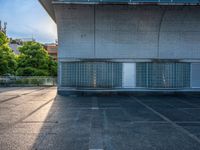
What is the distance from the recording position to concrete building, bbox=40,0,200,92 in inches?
643

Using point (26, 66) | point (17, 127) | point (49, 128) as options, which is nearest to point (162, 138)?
point (49, 128)

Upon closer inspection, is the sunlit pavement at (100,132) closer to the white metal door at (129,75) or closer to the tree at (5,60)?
the white metal door at (129,75)

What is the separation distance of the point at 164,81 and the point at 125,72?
9.21 feet

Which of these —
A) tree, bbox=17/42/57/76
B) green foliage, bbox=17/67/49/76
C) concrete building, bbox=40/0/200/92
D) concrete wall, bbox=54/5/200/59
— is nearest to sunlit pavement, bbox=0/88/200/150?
concrete building, bbox=40/0/200/92

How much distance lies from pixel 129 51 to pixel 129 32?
4.21ft

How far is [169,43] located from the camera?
17.0 metres

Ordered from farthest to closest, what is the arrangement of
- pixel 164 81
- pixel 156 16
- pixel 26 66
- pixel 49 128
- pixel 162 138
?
pixel 26 66, pixel 164 81, pixel 156 16, pixel 49 128, pixel 162 138

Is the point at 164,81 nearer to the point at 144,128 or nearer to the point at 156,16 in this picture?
the point at 156,16

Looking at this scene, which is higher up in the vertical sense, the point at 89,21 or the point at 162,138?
the point at 89,21

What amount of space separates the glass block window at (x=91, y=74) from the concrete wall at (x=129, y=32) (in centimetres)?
62

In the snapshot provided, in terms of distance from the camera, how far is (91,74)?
16938mm

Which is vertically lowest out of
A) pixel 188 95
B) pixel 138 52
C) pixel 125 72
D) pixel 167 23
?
pixel 188 95

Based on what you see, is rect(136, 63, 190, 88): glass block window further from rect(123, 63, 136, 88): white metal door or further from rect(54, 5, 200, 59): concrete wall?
rect(123, 63, 136, 88): white metal door

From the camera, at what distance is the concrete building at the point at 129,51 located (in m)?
16.3
